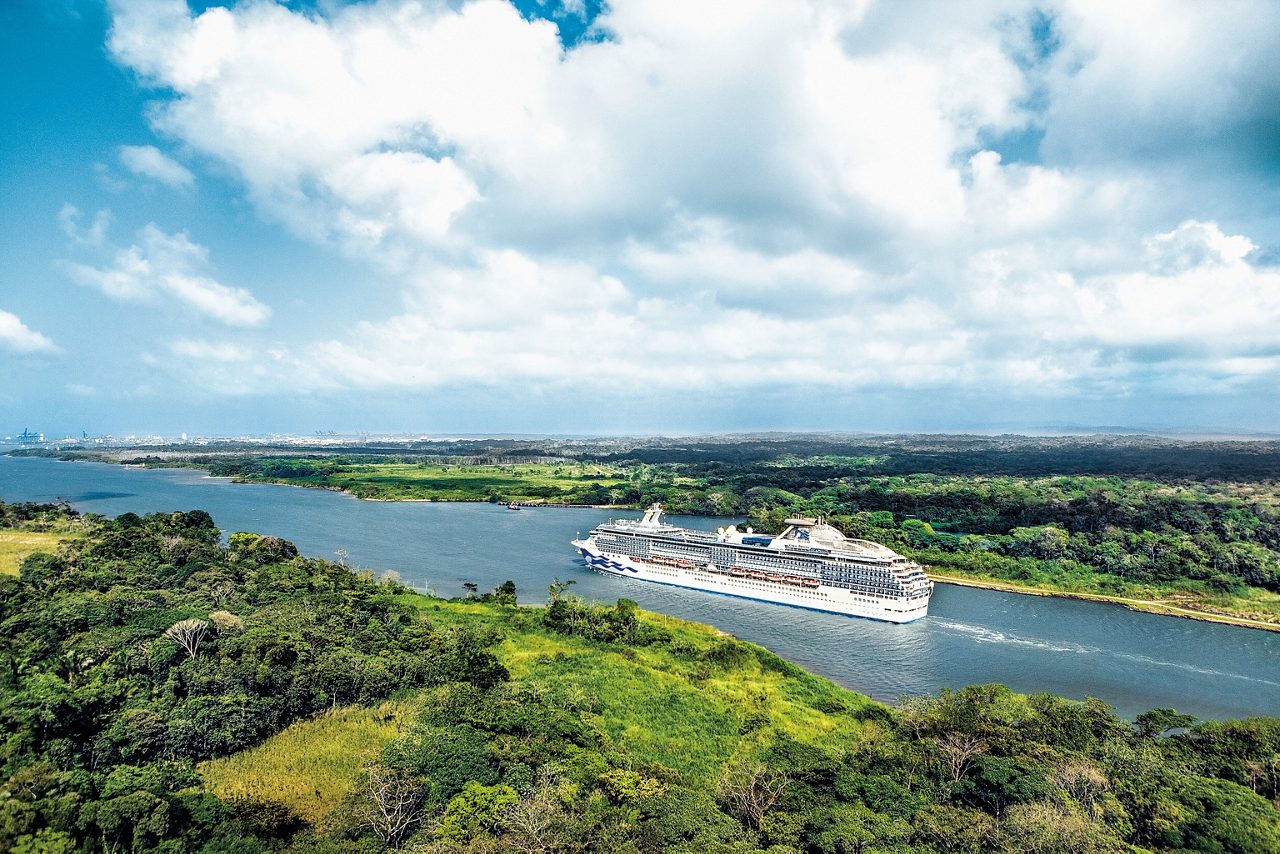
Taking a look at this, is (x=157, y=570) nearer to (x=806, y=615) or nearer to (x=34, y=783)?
(x=34, y=783)

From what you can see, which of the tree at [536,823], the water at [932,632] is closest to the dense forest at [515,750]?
the tree at [536,823]

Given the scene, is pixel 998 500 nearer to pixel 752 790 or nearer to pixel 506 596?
pixel 506 596

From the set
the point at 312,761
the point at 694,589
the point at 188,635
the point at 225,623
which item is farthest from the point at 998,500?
the point at 188,635

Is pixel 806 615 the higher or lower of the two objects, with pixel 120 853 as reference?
lower

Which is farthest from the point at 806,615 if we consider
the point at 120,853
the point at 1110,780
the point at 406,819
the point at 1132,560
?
the point at 120,853

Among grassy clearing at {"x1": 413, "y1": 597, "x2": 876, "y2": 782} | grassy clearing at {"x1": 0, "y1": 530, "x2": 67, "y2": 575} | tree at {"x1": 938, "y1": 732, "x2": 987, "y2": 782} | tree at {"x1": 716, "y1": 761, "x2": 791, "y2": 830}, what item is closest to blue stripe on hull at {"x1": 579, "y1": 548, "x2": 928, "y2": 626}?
grassy clearing at {"x1": 413, "y1": 597, "x2": 876, "y2": 782}

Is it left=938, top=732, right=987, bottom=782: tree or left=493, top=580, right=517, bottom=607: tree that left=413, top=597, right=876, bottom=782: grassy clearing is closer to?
left=493, top=580, right=517, bottom=607: tree
